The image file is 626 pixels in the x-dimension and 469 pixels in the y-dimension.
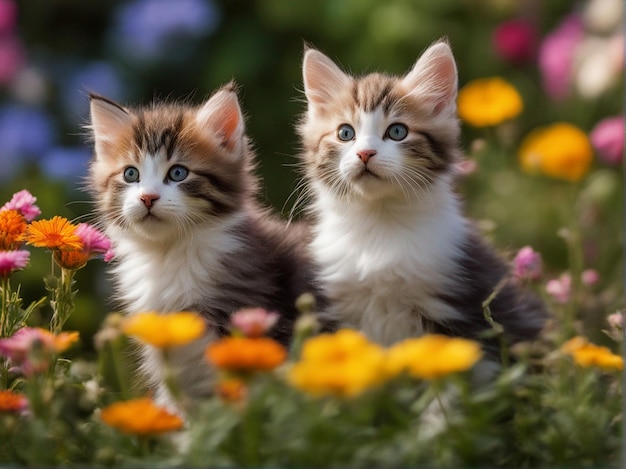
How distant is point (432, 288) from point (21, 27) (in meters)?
3.26

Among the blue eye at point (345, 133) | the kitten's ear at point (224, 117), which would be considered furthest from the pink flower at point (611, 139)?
the kitten's ear at point (224, 117)

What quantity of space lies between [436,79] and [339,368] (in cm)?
99

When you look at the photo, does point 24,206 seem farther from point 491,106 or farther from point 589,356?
point 491,106

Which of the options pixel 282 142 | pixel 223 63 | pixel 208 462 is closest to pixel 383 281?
pixel 208 462

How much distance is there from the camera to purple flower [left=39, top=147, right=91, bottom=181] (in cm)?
364

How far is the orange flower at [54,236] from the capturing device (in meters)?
1.68

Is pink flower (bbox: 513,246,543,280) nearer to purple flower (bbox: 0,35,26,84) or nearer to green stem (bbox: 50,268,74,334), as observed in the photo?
green stem (bbox: 50,268,74,334)

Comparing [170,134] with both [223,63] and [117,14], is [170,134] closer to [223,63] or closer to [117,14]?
[223,63]

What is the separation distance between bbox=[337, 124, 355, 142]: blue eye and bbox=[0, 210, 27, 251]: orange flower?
65cm

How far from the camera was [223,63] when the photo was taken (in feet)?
13.6

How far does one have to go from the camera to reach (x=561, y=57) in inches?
156

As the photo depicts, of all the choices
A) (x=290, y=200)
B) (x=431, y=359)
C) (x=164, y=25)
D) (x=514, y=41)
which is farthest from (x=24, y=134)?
(x=431, y=359)

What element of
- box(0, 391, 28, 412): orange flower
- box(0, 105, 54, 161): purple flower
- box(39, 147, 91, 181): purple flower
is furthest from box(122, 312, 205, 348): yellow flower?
box(0, 105, 54, 161): purple flower

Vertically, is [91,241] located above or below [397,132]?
below
